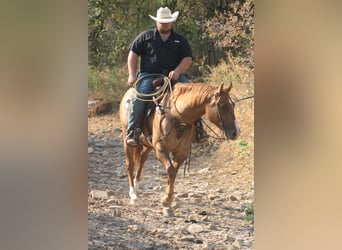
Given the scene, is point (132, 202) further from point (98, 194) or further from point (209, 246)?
point (209, 246)

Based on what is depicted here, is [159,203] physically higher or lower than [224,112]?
lower

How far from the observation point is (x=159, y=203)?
8.25 feet

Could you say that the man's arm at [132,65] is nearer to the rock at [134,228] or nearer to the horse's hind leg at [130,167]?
the horse's hind leg at [130,167]

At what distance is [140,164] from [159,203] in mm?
196

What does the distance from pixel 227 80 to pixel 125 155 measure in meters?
0.57

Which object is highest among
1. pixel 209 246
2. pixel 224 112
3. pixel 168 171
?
pixel 224 112

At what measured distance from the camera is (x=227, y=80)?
2.44 m

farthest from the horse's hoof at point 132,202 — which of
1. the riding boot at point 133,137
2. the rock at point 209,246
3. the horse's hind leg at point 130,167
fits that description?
the rock at point 209,246

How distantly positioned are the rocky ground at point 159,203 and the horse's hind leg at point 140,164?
2cm

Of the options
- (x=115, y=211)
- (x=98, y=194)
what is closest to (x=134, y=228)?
(x=115, y=211)

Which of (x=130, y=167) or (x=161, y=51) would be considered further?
(x=130, y=167)
